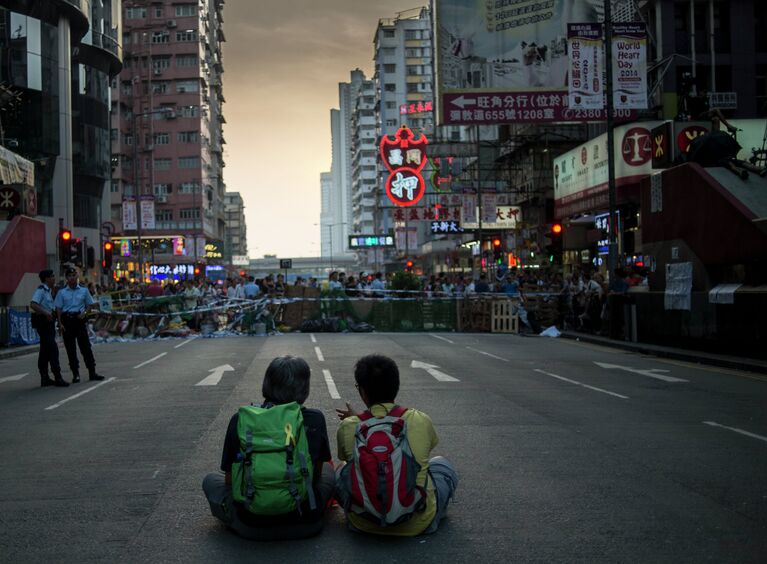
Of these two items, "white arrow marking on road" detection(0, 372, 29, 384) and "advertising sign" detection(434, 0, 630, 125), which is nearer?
"white arrow marking on road" detection(0, 372, 29, 384)

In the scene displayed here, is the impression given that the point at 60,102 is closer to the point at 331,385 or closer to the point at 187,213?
the point at 331,385

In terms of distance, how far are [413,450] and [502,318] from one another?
27.8m

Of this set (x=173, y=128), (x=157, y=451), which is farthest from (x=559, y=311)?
(x=173, y=128)

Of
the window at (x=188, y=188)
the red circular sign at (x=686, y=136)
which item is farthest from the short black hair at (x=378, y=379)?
the window at (x=188, y=188)

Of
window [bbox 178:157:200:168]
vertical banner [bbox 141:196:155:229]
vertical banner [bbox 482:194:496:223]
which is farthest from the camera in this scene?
window [bbox 178:157:200:168]

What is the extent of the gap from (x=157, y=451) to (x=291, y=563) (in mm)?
4161

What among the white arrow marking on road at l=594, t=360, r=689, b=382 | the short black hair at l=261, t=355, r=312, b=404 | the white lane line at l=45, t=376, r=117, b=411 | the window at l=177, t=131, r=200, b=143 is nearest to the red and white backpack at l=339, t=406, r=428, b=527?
the short black hair at l=261, t=355, r=312, b=404

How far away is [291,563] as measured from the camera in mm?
5488

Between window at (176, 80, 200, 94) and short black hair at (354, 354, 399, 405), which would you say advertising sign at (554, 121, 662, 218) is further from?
window at (176, 80, 200, 94)

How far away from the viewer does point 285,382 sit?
19.1 feet

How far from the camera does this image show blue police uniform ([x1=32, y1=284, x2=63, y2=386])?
52.9 ft

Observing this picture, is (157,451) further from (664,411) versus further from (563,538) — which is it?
(664,411)

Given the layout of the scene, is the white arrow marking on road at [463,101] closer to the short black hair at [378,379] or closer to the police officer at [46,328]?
the police officer at [46,328]

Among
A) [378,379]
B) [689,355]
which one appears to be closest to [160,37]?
[689,355]
